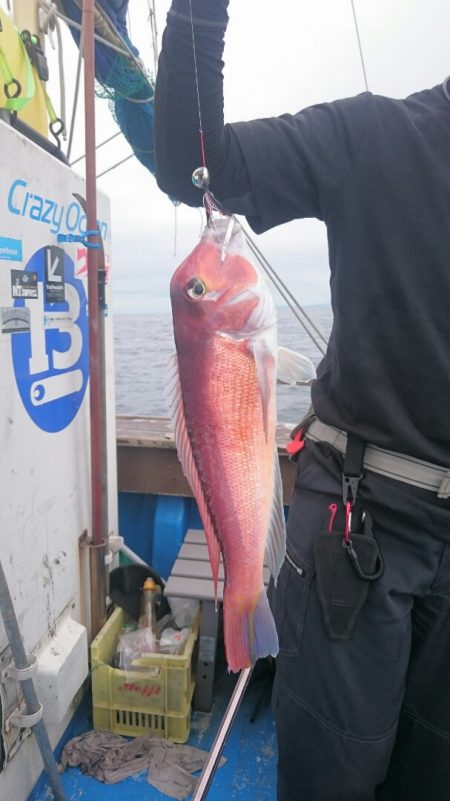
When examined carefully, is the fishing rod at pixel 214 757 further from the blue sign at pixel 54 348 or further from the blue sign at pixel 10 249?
the blue sign at pixel 10 249

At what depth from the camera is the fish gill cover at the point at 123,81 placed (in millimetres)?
2617

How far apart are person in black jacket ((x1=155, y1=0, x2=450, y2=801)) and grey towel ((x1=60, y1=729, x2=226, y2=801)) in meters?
0.90

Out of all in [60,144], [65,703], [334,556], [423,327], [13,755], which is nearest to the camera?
[423,327]

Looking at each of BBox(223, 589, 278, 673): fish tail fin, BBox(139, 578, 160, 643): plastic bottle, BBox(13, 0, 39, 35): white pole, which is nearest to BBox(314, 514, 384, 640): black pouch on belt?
BBox(223, 589, 278, 673): fish tail fin

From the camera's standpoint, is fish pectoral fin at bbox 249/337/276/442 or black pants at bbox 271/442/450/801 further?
black pants at bbox 271/442/450/801

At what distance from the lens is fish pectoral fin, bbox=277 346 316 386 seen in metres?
1.25

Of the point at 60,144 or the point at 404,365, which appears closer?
the point at 404,365

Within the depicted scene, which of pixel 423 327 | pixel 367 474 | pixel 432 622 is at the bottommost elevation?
pixel 432 622

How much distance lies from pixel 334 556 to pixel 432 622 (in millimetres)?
353

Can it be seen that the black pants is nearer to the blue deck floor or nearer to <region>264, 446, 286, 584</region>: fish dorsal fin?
<region>264, 446, 286, 584</region>: fish dorsal fin

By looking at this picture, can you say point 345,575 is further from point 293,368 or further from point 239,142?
point 239,142

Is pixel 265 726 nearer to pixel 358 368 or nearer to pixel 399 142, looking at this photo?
pixel 358 368

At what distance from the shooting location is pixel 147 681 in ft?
7.94

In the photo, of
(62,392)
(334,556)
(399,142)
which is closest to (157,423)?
(62,392)
